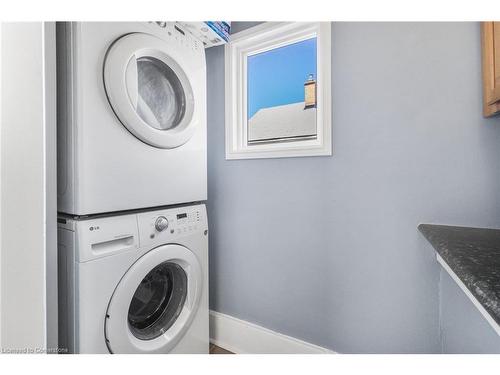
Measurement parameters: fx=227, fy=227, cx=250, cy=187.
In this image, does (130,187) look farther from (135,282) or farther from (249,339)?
(249,339)

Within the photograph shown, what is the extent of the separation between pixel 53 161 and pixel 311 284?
1.29 meters

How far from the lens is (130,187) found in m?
0.89

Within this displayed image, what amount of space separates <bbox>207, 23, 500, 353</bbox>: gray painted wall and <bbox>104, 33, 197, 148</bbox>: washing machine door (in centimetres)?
53

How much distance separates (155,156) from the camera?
98cm

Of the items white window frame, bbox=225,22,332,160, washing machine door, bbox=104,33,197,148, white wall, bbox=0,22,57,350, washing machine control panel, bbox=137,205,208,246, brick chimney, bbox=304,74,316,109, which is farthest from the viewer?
brick chimney, bbox=304,74,316,109

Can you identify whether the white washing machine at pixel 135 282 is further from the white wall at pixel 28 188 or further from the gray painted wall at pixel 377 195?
the gray painted wall at pixel 377 195

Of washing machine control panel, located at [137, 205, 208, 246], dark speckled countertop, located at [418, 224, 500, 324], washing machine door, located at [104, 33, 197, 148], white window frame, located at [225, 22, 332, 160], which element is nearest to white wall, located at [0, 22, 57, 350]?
washing machine door, located at [104, 33, 197, 148]

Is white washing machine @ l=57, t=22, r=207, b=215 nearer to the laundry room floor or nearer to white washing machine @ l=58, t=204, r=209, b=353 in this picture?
white washing machine @ l=58, t=204, r=209, b=353

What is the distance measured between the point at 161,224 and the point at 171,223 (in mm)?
60

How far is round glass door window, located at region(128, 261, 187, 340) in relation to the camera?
1.02 meters

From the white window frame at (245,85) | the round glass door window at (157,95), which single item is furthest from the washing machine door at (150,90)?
the white window frame at (245,85)

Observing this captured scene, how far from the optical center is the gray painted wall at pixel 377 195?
0.97m

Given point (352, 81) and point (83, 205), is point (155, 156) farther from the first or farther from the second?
point (352, 81)
